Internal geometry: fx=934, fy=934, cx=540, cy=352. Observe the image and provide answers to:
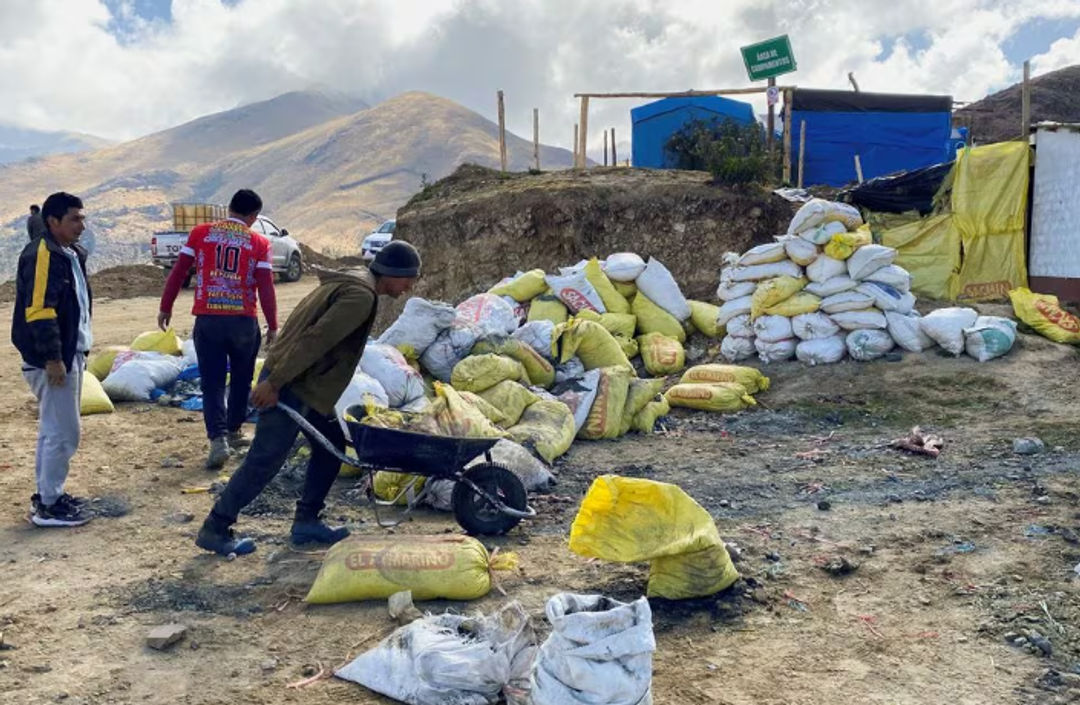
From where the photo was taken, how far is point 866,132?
53.2 feet

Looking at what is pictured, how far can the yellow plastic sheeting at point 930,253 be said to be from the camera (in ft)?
31.8

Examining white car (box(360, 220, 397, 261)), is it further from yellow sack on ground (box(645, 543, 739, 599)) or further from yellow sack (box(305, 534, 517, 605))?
yellow sack on ground (box(645, 543, 739, 599))

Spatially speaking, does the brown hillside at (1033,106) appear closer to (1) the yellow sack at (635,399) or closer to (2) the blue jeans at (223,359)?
(1) the yellow sack at (635,399)

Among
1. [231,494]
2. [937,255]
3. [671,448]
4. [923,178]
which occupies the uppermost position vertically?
[923,178]

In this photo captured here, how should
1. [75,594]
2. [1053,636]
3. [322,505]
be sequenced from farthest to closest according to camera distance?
[322,505] → [75,594] → [1053,636]

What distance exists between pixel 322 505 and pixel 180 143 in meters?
138

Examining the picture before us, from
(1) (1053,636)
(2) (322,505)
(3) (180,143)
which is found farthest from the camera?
(3) (180,143)

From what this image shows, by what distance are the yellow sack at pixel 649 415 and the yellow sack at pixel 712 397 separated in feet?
1.29

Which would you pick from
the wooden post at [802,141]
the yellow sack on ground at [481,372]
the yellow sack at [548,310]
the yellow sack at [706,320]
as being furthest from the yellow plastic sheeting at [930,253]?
the yellow sack on ground at [481,372]

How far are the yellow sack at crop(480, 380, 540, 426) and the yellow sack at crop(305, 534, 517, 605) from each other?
7.88ft

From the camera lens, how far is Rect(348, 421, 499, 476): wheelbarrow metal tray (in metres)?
3.98

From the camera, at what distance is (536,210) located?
11.5 m

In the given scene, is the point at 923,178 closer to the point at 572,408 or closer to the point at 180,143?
the point at 572,408

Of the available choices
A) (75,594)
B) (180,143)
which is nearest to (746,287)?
(75,594)
